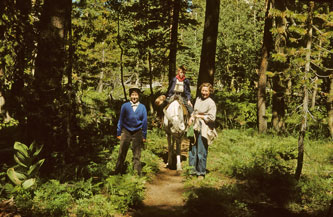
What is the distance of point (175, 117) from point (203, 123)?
1084mm

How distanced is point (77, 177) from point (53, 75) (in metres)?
2.43

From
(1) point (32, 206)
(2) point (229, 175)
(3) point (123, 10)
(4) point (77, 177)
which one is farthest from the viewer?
(3) point (123, 10)

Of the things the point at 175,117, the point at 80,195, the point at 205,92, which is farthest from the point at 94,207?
the point at 205,92

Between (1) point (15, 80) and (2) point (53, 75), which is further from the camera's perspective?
(1) point (15, 80)

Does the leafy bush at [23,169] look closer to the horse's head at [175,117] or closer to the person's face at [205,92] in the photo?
the horse's head at [175,117]

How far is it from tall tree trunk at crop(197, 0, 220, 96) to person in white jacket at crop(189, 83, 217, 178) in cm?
375

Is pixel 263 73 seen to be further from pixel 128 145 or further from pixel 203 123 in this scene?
pixel 128 145

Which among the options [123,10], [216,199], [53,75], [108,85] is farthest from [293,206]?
[108,85]

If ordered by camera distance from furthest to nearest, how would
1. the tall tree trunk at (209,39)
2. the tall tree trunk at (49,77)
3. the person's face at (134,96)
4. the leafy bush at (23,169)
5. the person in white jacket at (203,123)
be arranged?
the tall tree trunk at (209,39), the person in white jacket at (203,123), the person's face at (134,96), the tall tree trunk at (49,77), the leafy bush at (23,169)

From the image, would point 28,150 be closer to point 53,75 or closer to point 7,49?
point 53,75

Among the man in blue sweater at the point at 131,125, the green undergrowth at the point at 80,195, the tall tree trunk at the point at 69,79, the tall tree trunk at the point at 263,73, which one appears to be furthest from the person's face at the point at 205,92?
the tall tree trunk at the point at 263,73

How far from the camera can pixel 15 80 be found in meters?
6.35

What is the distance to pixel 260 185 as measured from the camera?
6.94 m

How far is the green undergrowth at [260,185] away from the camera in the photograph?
18.5ft
